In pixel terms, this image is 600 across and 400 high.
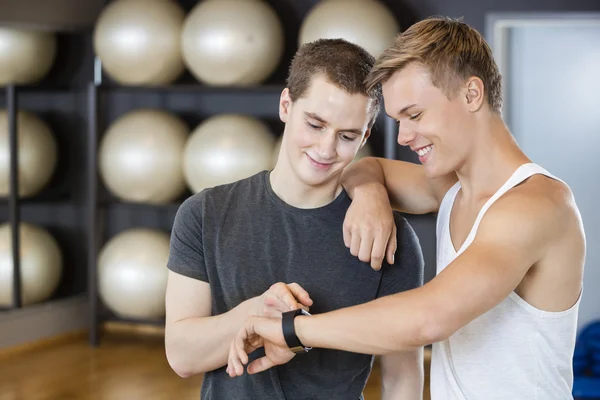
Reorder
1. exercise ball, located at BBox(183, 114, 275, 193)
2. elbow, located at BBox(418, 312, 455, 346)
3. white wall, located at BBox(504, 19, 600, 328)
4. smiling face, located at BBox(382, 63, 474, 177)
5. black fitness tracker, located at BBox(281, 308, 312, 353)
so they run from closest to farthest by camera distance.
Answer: elbow, located at BBox(418, 312, 455, 346), black fitness tracker, located at BBox(281, 308, 312, 353), smiling face, located at BBox(382, 63, 474, 177), exercise ball, located at BBox(183, 114, 275, 193), white wall, located at BBox(504, 19, 600, 328)

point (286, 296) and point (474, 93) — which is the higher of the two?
point (474, 93)

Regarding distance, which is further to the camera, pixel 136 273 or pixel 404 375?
pixel 136 273

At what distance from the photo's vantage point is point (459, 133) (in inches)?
64.3

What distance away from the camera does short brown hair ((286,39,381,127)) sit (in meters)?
1.72

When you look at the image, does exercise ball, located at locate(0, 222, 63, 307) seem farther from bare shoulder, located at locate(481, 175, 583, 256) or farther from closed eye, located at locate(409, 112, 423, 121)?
bare shoulder, located at locate(481, 175, 583, 256)

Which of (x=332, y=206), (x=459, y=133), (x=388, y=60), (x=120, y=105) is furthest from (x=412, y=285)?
(x=120, y=105)

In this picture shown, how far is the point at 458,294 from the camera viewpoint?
1.40 m

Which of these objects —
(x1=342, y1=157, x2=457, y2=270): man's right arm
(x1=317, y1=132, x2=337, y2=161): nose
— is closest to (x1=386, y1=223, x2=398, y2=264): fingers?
(x1=342, y1=157, x2=457, y2=270): man's right arm

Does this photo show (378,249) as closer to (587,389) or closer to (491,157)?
(491,157)

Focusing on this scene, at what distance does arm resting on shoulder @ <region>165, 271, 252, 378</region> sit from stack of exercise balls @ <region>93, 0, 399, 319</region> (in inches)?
103

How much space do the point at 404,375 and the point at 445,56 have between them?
0.71m

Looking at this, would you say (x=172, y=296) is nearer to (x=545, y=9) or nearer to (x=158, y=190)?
(x=158, y=190)

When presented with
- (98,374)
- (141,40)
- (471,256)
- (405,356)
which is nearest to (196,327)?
(405,356)

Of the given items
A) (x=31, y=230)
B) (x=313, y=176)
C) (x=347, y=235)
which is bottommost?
(x=31, y=230)
